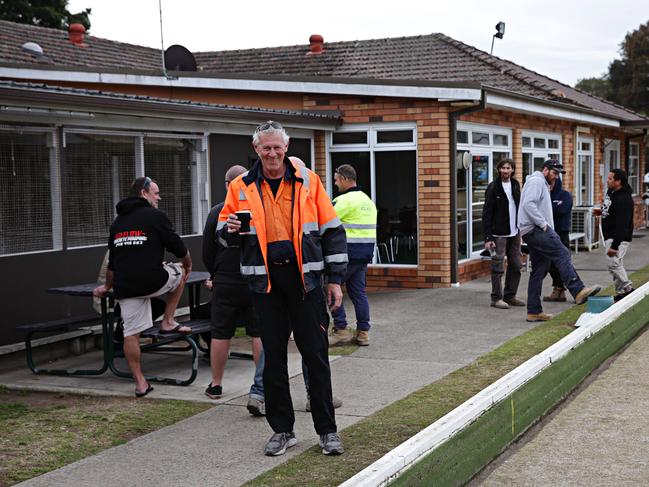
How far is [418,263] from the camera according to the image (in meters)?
14.1

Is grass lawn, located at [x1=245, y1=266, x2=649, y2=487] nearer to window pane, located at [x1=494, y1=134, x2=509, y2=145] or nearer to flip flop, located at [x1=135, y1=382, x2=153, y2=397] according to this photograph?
flip flop, located at [x1=135, y1=382, x2=153, y2=397]

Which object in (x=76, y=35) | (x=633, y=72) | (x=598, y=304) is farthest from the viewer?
(x=633, y=72)

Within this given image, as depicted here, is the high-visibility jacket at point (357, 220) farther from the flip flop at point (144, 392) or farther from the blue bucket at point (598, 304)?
the blue bucket at point (598, 304)

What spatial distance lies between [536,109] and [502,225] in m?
4.97

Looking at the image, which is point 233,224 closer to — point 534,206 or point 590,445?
point 590,445

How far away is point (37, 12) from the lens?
38.9m

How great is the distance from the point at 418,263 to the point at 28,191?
21.6 feet

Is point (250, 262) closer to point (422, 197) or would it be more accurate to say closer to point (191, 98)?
point (422, 197)

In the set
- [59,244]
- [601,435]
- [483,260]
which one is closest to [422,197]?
[483,260]

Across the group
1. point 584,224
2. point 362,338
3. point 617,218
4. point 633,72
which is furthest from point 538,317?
point 633,72

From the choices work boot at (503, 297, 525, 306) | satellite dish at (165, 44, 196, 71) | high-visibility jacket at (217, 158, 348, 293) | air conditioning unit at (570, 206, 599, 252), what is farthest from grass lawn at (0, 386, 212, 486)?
air conditioning unit at (570, 206, 599, 252)

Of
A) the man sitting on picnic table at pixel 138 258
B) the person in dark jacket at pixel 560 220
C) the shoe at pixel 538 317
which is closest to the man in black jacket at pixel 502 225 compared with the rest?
the person in dark jacket at pixel 560 220

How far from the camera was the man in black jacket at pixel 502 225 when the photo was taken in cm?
1176

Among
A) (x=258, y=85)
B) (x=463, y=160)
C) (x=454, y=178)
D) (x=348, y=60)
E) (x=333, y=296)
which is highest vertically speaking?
(x=348, y=60)
